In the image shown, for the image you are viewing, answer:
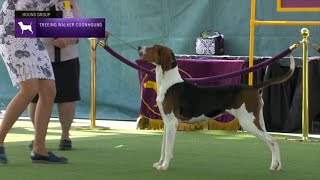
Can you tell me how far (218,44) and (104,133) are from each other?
80.2 inches

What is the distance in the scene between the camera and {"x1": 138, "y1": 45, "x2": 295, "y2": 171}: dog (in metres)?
6.08

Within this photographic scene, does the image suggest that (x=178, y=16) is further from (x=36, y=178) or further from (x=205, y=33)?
(x=36, y=178)

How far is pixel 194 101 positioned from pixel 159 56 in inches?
17.5

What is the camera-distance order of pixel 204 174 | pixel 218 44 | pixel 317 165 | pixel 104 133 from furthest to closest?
pixel 218 44 → pixel 104 133 → pixel 317 165 → pixel 204 174

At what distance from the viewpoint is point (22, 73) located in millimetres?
5930

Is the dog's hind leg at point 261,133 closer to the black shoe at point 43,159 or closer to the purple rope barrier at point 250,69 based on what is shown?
the black shoe at point 43,159

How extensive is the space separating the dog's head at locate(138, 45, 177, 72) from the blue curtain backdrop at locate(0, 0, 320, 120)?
4.40 m

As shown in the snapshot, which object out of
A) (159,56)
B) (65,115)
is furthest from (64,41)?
(65,115)

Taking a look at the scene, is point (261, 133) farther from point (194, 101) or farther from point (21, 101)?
point (21, 101)

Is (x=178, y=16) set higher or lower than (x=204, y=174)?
higher

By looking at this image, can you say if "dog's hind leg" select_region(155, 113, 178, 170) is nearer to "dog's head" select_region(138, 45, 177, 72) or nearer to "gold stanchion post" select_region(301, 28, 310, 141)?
"dog's head" select_region(138, 45, 177, 72)

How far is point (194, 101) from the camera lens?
6.16m

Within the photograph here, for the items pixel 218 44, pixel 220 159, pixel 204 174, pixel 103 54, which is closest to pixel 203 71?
pixel 218 44

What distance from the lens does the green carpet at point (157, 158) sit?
573cm
